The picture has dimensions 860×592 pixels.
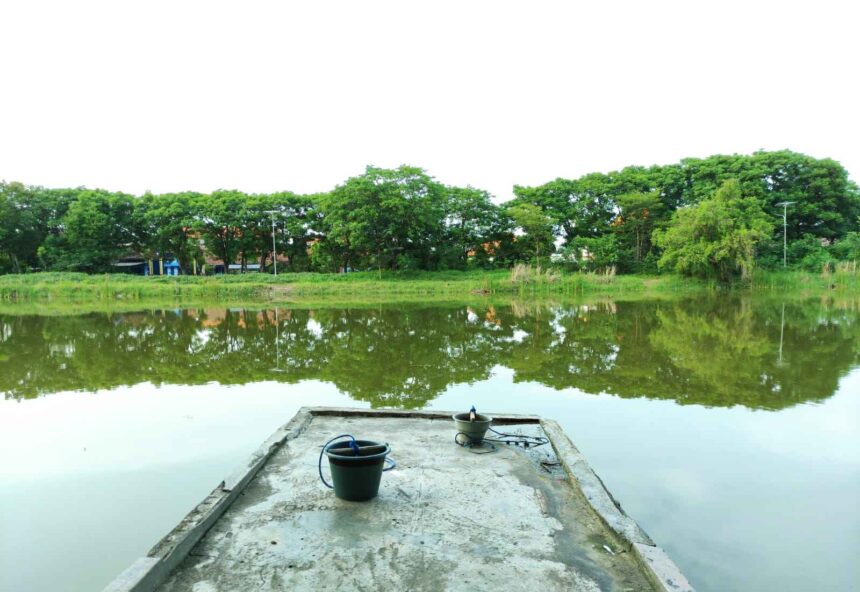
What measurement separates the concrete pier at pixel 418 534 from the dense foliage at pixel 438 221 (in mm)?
25562

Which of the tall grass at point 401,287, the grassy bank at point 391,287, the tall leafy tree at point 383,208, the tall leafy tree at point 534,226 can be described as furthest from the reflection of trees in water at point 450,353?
the tall leafy tree at point 534,226

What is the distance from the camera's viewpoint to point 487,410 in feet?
19.1

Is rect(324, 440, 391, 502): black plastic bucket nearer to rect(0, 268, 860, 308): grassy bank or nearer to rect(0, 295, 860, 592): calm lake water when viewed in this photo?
rect(0, 295, 860, 592): calm lake water

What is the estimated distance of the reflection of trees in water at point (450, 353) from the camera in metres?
7.00

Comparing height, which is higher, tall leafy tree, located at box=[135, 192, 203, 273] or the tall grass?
tall leafy tree, located at box=[135, 192, 203, 273]

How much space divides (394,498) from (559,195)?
33.7 meters

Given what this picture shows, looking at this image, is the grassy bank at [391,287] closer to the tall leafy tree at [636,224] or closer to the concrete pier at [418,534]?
the tall leafy tree at [636,224]

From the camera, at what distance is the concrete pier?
2.37m

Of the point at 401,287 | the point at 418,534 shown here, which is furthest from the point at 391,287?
the point at 418,534

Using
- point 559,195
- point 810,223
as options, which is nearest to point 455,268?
point 559,195

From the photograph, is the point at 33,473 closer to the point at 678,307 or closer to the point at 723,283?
the point at 678,307

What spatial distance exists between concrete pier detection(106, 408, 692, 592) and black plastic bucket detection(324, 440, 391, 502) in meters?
0.07

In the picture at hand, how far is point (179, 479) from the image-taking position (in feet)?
13.5

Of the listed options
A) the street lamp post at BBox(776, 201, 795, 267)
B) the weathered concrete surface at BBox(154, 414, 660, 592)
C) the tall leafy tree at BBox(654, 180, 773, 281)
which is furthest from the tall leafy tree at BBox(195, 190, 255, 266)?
the weathered concrete surface at BBox(154, 414, 660, 592)
